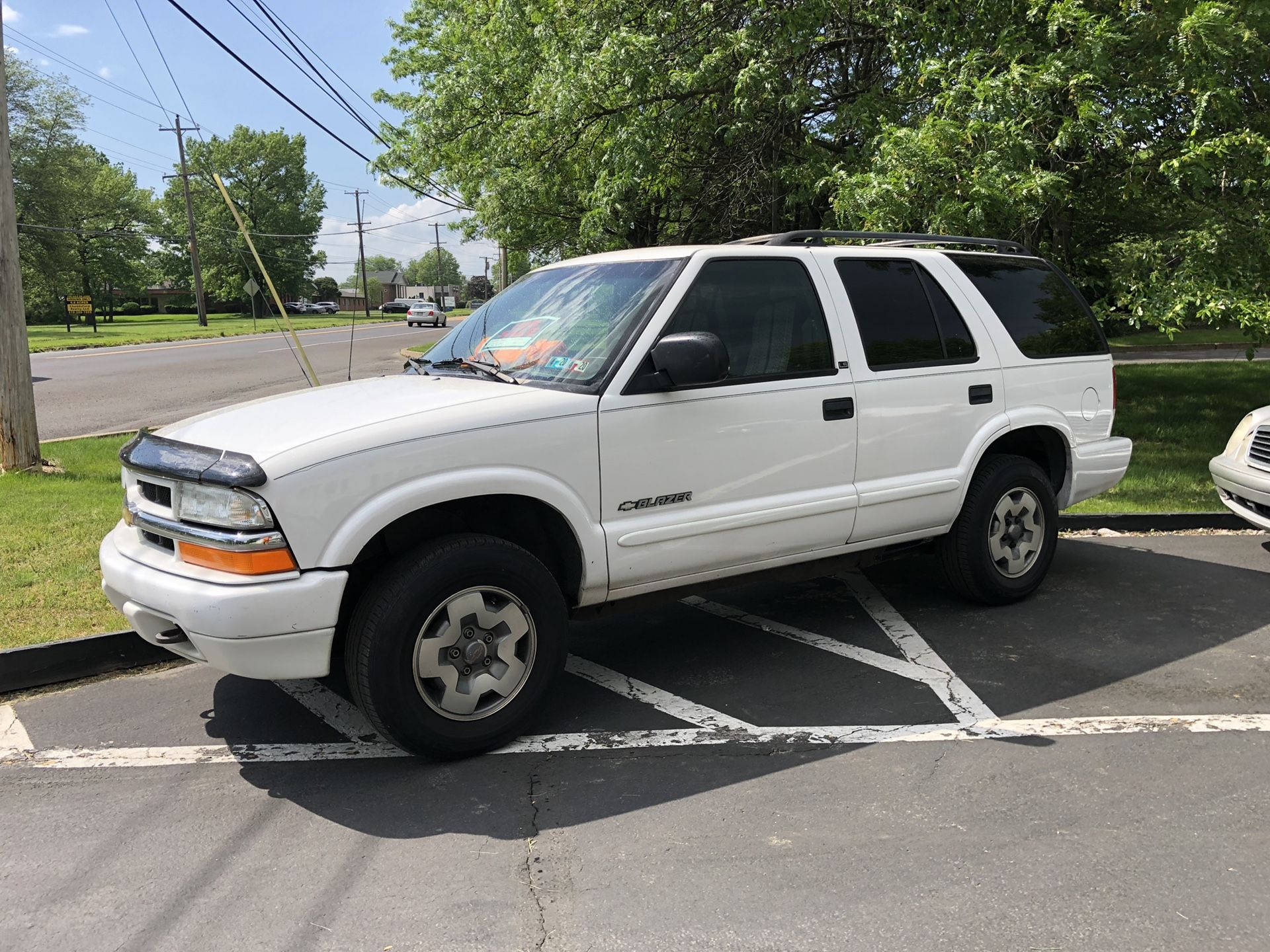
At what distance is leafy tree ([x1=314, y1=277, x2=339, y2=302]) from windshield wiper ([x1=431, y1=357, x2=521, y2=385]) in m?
102

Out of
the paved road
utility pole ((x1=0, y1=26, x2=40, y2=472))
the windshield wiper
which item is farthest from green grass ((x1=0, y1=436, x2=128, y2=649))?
the paved road

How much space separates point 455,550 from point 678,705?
128 centimetres

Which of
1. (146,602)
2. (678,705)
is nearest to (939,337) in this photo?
(678,705)

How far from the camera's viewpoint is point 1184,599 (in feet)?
18.5

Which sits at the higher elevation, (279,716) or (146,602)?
(146,602)

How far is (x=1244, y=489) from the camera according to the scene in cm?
638

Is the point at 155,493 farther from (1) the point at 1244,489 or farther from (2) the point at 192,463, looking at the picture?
(1) the point at 1244,489

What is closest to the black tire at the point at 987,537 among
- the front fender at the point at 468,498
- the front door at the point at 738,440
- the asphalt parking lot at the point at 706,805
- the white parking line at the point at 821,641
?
the asphalt parking lot at the point at 706,805

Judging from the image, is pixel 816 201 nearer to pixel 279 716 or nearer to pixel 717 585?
pixel 717 585

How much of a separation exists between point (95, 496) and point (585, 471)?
559 centimetres

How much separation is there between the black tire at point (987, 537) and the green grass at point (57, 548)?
4280 mm

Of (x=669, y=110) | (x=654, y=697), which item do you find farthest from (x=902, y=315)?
(x=669, y=110)

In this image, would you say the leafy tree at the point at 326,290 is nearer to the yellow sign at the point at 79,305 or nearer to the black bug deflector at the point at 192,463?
the yellow sign at the point at 79,305

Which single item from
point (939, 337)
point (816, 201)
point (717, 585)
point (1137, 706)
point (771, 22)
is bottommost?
point (1137, 706)
